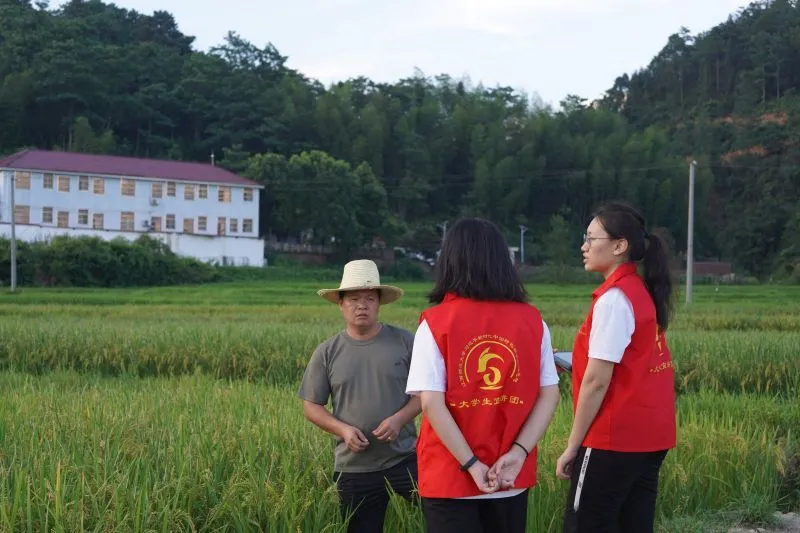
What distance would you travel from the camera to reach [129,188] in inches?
2247

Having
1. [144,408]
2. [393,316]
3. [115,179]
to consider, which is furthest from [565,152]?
[144,408]

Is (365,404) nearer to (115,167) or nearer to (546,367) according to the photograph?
(546,367)

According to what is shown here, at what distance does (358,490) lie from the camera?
4.46m

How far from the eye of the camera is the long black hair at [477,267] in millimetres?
3535

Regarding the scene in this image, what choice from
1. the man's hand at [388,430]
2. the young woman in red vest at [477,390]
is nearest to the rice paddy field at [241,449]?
the man's hand at [388,430]

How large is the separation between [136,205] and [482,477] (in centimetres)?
5623

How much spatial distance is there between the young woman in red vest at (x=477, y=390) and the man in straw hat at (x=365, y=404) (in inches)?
33.9

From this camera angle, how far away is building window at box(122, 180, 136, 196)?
2240 inches

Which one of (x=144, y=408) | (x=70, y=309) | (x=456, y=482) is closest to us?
(x=456, y=482)

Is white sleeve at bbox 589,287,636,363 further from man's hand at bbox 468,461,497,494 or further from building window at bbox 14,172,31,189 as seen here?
building window at bbox 14,172,31,189

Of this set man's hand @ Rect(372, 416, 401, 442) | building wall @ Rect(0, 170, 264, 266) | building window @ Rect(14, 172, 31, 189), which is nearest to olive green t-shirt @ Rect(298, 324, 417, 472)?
man's hand @ Rect(372, 416, 401, 442)

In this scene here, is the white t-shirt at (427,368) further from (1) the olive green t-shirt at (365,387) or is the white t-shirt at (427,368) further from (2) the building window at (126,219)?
(2) the building window at (126,219)

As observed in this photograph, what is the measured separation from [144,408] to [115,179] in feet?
170

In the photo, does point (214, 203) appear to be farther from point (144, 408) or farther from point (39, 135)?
point (144, 408)
